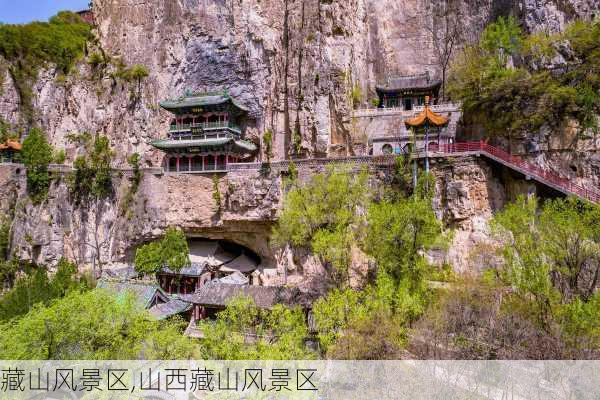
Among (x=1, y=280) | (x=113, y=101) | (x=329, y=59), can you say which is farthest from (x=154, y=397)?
(x=113, y=101)

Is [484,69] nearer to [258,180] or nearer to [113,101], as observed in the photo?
[258,180]

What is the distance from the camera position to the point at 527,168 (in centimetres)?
2300

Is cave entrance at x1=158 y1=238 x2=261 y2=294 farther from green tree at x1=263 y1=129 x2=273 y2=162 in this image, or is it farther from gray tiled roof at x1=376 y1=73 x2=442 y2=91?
gray tiled roof at x1=376 y1=73 x2=442 y2=91

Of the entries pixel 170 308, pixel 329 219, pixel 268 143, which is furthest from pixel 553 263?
pixel 268 143

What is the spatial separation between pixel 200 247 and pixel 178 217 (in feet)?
11.0

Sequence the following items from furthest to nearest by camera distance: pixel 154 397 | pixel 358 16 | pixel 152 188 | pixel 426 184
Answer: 1. pixel 358 16
2. pixel 152 188
3. pixel 426 184
4. pixel 154 397

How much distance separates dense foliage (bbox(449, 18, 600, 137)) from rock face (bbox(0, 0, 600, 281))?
109 inches

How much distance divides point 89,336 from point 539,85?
84.5 ft

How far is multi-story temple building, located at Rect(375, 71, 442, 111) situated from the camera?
118 feet

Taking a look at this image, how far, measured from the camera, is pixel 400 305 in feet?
53.3

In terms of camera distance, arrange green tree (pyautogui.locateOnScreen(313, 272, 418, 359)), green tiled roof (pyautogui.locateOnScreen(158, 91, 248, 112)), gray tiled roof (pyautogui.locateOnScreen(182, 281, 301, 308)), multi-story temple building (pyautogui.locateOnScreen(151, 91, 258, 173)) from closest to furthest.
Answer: green tree (pyautogui.locateOnScreen(313, 272, 418, 359)) < gray tiled roof (pyautogui.locateOnScreen(182, 281, 301, 308)) < multi-story temple building (pyautogui.locateOnScreen(151, 91, 258, 173)) < green tiled roof (pyautogui.locateOnScreen(158, 91, 248, 112))

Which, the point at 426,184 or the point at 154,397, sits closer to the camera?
the point at 154,397

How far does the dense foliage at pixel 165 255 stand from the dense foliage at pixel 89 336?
12.7 metres

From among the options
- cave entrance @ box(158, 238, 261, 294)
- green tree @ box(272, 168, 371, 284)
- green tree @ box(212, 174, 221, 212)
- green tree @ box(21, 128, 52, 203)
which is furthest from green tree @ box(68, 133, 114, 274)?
green tree @ box(272, 168, 371, 284)
